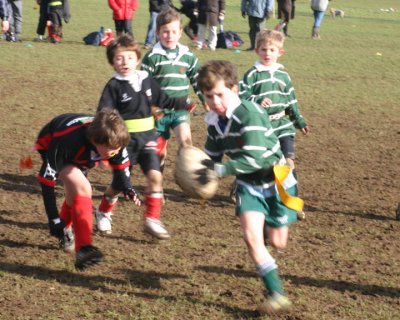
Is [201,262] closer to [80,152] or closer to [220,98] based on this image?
[80,152]

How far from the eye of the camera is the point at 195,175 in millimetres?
5234

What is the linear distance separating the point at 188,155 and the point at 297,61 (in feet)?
45.3

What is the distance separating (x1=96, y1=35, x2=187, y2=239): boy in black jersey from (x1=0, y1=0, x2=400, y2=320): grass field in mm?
327

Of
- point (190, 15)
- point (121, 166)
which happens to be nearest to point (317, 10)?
point (190, 15)

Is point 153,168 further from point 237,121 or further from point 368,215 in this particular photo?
point 368,215

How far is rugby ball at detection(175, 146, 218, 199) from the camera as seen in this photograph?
5.18 metres

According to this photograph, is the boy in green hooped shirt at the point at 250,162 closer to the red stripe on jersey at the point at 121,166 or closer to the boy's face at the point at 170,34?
the red stripe on jersey at the point at 121,166

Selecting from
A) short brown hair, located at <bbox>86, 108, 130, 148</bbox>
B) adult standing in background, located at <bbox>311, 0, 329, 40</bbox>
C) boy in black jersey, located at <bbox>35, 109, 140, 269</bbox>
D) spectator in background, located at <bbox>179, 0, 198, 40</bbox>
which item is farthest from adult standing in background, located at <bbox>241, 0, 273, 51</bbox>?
short brown hair, located at <bbox>86, 108, 130, 148</bbox>

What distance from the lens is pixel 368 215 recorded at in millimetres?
7672

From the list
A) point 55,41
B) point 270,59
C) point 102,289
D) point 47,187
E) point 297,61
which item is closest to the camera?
point 102,289

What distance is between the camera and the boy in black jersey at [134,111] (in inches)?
261

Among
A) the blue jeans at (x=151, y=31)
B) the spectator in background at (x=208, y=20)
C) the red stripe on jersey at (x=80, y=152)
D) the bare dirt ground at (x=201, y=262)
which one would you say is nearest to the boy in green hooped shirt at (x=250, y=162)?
the bare dirt ground at (x=201, y=262)

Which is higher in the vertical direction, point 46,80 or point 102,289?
point 102,289

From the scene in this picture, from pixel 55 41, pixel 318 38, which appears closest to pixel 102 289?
pixel 55 41
